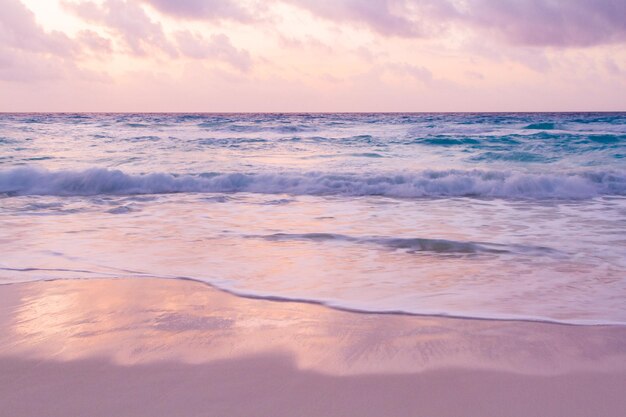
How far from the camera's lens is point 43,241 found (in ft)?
17.9

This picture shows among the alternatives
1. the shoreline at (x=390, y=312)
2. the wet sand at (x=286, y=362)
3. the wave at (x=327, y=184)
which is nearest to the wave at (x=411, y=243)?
the shoreline at (x=390, y=312)

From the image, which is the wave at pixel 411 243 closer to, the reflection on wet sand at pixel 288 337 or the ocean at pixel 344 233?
the ocean at pixel 344 233

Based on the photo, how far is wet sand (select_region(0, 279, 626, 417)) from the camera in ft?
7.36

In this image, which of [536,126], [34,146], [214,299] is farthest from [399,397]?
[536,126]

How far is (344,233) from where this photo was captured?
19.6 ft

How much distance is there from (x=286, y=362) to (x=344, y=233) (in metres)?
3.39

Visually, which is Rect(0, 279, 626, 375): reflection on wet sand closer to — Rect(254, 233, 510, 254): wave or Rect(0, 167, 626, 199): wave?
Rect(254, 233, 510, 254): wave

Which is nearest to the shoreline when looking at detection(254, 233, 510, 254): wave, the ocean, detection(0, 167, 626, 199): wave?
the ocean

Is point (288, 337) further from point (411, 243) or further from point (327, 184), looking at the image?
point (327, 184)

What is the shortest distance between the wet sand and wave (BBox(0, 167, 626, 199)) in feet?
21.8

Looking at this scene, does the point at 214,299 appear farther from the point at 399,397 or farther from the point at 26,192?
the point at 26,192

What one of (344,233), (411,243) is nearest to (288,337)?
(411,243)

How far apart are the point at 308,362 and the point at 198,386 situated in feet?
1.67

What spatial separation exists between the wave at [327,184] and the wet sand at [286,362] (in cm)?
666
